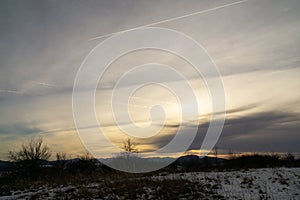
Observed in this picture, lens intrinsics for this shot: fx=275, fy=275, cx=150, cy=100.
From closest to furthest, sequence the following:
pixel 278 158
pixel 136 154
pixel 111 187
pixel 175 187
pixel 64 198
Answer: pixel 64 198, pixel 175 187, pixel 111 187, pixel 278 158, pixel 136 154

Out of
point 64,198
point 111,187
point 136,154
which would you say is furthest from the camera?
point 136,154

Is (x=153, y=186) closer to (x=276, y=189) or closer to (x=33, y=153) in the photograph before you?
(x=276, y=189)

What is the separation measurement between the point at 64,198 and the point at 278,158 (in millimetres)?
36486

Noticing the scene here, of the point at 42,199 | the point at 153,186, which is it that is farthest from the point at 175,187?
the point at 42,199

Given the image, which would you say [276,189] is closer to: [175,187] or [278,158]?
[175,187]

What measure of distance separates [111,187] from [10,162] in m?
29.0

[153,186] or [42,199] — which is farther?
[153,186]

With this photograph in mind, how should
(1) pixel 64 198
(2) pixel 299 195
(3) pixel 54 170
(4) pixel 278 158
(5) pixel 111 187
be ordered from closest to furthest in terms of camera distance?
(2) pixel 299 195, (1) pixel 64 198, (5) pixel 111 187, (3) pixel 54 170, (4) pixel 278 158

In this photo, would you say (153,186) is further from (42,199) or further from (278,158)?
(278,158)

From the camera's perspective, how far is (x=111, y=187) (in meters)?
16.1

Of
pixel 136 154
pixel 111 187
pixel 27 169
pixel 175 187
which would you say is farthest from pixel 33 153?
pixel 175 187

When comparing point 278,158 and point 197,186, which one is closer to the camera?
point 197,186

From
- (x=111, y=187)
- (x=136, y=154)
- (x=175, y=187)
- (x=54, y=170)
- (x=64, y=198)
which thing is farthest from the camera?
(x=136, y=154)

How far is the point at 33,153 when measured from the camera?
3962 centimetres
